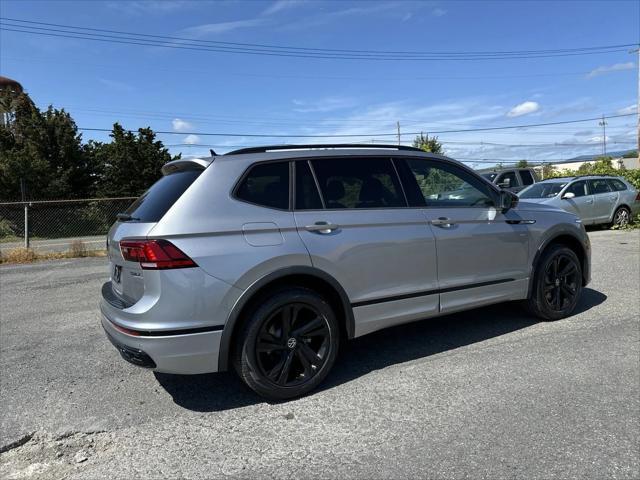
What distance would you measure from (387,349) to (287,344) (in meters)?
1.37

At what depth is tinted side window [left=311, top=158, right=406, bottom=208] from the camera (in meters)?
3.90

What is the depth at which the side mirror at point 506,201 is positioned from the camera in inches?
186

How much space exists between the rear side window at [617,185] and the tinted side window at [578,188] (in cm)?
124

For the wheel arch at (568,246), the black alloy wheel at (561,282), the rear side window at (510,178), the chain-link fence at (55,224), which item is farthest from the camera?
the rear side window at (510,178)

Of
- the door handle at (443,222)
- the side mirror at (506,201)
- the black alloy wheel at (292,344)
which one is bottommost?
the black alloy wheel at (292,344)

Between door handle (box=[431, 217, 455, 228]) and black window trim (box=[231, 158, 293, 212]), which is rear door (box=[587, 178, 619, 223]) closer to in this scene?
door handle (box=[431, 217, 455, 228])

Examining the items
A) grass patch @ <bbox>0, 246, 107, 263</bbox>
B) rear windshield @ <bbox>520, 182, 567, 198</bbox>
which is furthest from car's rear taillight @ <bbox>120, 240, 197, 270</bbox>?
rear windshield @ <bbox>520, 182, 567, 198</bbox>

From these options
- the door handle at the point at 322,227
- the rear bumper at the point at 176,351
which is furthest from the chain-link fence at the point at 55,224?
the door handle at the point at 322,227

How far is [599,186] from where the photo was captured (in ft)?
45.9

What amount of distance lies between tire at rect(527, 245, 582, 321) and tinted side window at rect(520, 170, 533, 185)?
1358 cm

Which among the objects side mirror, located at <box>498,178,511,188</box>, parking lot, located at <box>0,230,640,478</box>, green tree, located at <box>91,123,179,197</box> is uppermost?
green tree, located at <box>91,123,179,197</box>

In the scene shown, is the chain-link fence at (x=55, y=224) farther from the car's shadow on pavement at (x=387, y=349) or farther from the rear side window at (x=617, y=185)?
the rear side window at (x=617, y=185)

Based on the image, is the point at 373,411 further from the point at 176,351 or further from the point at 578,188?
the point at 578,188

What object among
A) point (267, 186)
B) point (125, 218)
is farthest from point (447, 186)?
point (125, 218)
